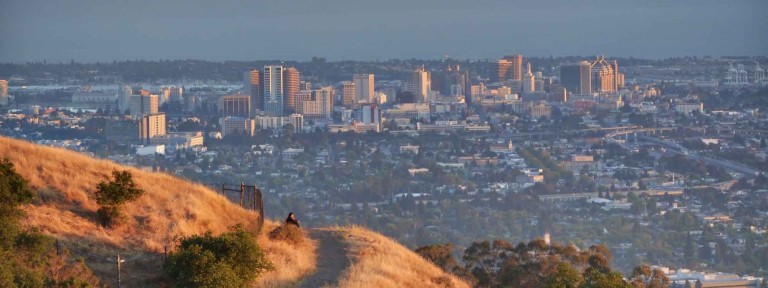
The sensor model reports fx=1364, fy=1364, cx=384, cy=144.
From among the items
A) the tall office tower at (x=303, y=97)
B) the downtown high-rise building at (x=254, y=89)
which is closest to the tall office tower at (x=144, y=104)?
the downtown high-rise building at (x=254, y=89)

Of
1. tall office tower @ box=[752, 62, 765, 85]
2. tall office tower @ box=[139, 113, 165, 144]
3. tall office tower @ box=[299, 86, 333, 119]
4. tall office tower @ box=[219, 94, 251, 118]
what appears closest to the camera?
tall office tower @ box=[139, 113, 165, 144]

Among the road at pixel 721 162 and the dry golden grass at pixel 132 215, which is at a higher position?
the dry golden grass at pixel 132 215

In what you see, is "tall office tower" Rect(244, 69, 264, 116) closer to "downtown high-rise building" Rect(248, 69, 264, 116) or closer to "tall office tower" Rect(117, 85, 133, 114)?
"downtown high-rise building" Rect(248, 69, 264, 116)

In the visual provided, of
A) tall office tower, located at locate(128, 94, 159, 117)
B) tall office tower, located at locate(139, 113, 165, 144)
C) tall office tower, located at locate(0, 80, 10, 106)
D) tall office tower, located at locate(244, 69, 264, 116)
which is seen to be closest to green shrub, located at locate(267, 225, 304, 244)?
tall office tower, located at locate(139, 113, 165, 144)

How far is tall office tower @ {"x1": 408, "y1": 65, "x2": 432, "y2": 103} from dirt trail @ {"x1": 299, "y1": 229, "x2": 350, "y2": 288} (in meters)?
59.3

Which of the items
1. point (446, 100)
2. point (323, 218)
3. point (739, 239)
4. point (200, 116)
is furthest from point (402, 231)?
point (446, 100)

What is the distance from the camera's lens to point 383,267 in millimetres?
15062

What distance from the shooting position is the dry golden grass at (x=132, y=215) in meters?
13.3

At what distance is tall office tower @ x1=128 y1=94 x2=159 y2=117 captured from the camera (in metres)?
58.6

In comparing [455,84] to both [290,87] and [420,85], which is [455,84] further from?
[290,87]

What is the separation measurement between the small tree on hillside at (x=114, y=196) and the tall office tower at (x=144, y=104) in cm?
4414

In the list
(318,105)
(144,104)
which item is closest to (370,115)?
(318,105)

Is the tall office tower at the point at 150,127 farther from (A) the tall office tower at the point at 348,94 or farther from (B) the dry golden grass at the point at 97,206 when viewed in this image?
(B) the dry golden grass at the point at 97,206

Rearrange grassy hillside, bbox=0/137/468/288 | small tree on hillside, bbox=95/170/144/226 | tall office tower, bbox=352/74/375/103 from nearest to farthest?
grassy hillside, bbox=0/137/468/288 < small tree on hillside, bbox=95/170/144/226 < tall office tower, bbox=352/74/375/103
